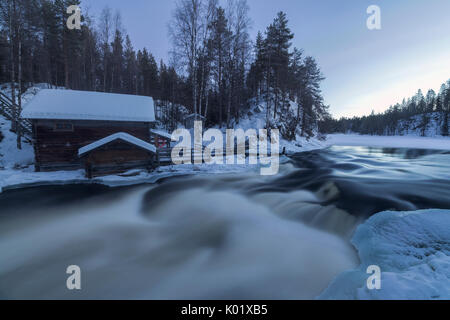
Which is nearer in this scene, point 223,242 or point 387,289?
point 387,289

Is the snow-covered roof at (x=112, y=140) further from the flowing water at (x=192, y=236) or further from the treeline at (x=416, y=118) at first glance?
the treeline at (x=416, y=118)

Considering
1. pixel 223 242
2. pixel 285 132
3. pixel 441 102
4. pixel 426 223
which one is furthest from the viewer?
pixel 441 102

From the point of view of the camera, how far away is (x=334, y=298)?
2.85 meters

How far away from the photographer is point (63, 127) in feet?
39.7

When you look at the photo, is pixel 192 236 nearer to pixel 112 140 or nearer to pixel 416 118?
pixel 112 140

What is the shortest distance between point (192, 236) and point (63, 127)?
13166mm

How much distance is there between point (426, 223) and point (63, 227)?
10.3 metres

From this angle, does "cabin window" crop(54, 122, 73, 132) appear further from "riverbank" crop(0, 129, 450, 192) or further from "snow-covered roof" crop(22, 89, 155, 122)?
"riverbank" crop(0, 129, 450, 192)
